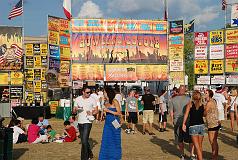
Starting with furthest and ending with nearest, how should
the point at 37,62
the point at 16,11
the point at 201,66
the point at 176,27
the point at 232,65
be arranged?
the point at 37,62
the point at 201,66
the point at 16,11
the point at 232,65
the point at 176,27

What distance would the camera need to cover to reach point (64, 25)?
27.9m

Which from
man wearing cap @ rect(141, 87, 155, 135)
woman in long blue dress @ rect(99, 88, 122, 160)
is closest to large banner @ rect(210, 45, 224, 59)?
man wearing cap @ rect(141, 87, 155, 135)

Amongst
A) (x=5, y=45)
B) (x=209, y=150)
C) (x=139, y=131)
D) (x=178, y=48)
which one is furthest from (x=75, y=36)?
(x=209, y=150)

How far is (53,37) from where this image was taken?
26.8 meters

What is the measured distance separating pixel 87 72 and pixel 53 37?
15.1ft

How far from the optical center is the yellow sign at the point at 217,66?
33.3 metres

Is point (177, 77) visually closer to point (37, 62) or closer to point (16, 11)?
point (16, 11)

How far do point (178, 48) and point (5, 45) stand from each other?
42.0ft

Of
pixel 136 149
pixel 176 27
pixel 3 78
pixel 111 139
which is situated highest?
pixel 176 27

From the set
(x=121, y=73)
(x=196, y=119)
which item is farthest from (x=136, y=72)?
(x=196, y=119)

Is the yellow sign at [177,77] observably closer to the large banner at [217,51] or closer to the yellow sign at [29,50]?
the large banner at [217,51]

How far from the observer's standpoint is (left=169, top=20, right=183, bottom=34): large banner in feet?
102

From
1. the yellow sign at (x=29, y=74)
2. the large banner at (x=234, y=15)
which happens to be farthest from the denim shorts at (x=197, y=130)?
the yellow sign at (x=29, y=74)

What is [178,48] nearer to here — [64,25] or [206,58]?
[206,58]
